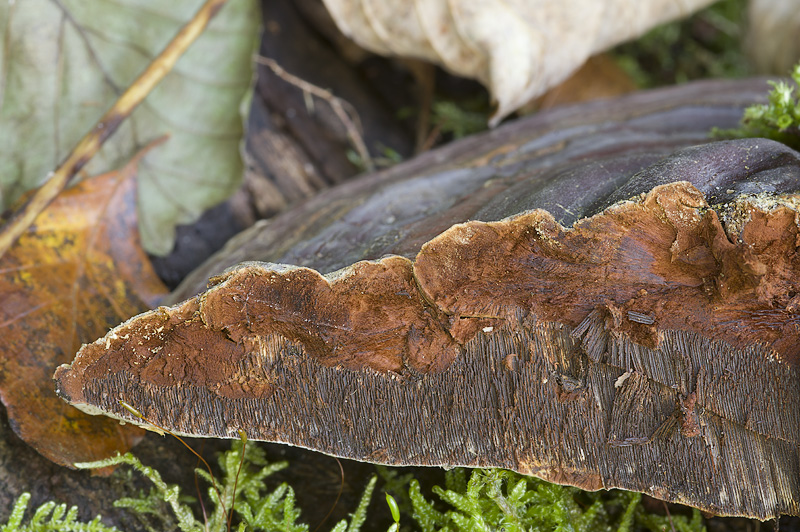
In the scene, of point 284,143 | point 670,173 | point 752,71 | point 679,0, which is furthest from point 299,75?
point 752,71

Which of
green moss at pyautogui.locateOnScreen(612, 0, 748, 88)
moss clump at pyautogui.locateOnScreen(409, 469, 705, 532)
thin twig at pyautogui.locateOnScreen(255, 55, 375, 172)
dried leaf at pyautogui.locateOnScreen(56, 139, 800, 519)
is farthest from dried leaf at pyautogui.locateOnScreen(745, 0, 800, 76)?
moss clump at pyautogui.locateOnScreen(409, 469, 705, 532)

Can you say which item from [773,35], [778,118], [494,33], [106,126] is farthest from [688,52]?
[106,126]

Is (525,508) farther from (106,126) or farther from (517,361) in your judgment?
(106,126)

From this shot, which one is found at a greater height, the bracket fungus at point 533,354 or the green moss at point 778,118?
the green moss at point 778,118

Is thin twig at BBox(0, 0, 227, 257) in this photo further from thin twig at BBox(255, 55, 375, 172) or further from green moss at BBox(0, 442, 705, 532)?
green moss at BBox(0, 442, 705, 532)

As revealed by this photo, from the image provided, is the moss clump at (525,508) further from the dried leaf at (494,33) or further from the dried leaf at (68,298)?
the dried leaf at (494,33)

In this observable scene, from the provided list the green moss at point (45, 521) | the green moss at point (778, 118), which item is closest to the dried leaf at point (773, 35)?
the green moss at point (778, 118)

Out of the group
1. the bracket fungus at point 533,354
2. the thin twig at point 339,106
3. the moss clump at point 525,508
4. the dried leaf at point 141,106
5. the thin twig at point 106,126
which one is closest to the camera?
the bracket fungus at point 533,354
